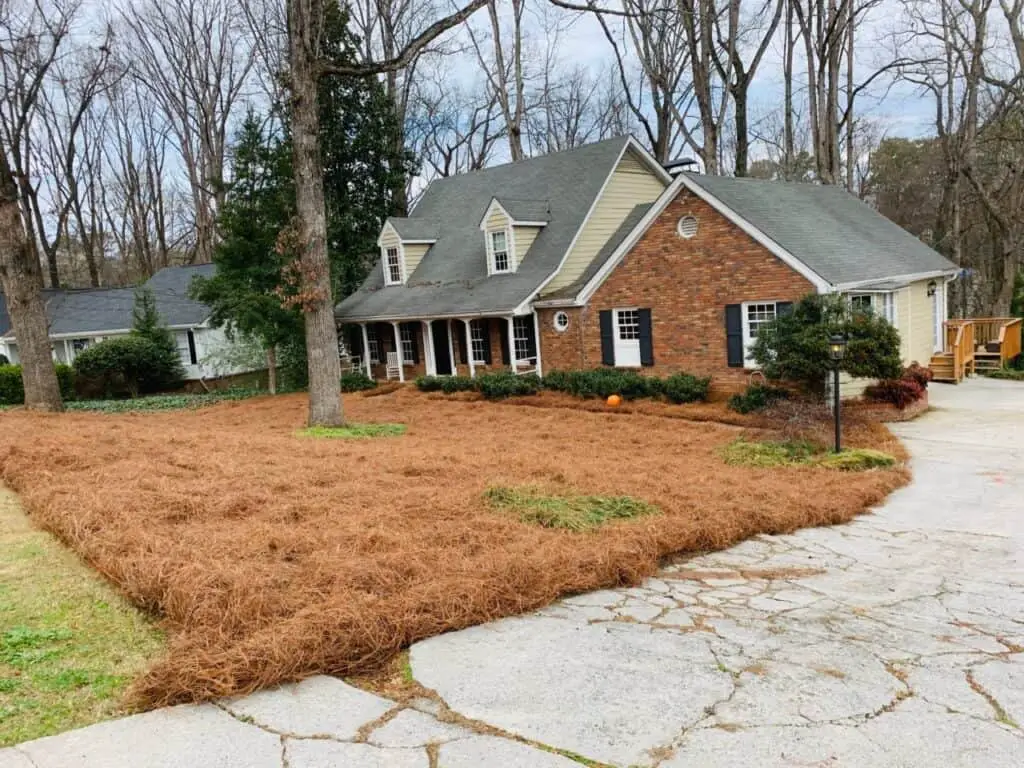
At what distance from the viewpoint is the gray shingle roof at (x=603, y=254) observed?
756 inches

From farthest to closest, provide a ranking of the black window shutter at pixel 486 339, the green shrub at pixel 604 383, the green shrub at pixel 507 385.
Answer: the black window shutter at pixel 486 339, the green shrub at pixel 507 385, the green shrub at pixel 604 383

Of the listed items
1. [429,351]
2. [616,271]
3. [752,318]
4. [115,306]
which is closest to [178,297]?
[115,306]

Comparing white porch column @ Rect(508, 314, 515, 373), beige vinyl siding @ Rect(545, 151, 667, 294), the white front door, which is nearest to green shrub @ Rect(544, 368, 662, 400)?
the white front door

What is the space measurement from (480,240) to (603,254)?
16.0 feet

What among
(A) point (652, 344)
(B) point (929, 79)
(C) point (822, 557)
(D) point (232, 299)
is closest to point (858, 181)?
(B) point (929, 79)

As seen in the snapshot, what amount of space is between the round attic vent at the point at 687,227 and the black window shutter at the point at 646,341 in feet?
6.39

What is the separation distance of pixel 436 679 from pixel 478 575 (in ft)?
3.85

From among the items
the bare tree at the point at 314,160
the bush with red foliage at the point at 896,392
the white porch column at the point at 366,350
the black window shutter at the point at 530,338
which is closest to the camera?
the bare tree at the point at 314,160

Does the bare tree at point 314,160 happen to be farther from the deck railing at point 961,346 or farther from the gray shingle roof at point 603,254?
the deck railing at point 961,346

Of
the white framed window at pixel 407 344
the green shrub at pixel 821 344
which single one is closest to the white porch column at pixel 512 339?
the white framed window at pixel 407 344

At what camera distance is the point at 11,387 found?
23422 millimetres

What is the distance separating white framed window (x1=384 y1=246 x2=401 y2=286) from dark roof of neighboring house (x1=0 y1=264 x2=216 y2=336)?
25.3ft

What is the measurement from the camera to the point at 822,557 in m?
6.46

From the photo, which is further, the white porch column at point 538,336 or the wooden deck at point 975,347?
the white porch column at point 538,336
